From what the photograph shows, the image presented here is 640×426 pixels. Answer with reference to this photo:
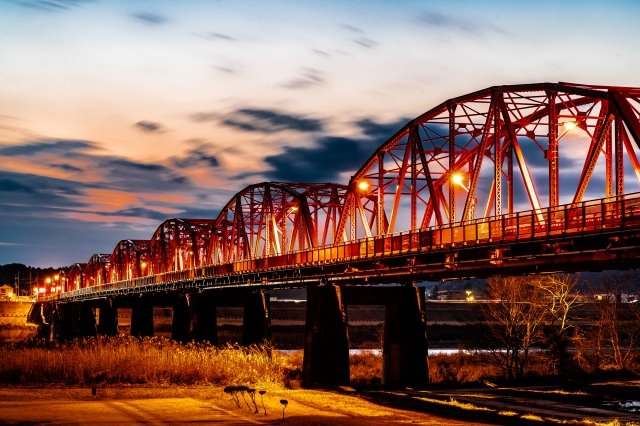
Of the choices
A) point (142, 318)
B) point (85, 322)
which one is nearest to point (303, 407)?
point (142, 318)

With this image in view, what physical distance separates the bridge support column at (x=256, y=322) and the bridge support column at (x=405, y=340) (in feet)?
64.3

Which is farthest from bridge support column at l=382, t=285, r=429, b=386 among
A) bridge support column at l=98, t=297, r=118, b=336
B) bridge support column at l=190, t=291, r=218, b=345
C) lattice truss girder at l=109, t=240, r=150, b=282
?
lattice truss girder at l=109, t=240, r=150, b=282

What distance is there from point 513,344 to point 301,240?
24380 millimetres

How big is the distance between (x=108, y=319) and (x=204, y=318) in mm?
48779

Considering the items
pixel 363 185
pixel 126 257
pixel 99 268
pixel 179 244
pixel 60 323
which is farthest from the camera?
pixel 99 268

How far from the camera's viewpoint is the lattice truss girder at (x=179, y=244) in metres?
121

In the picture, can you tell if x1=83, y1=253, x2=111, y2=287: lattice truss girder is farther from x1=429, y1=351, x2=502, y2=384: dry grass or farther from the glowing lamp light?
the glowing lamp light

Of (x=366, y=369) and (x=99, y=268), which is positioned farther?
(x=99, y=268)

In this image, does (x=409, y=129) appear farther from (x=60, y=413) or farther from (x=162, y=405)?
(x=60, y=413)

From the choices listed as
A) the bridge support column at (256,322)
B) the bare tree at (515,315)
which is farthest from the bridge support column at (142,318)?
the bare tree at (515,315)

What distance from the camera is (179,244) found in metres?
124

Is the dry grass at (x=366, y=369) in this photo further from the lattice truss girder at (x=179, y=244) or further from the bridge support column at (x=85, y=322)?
the bridge support column at (x=85, y=322)

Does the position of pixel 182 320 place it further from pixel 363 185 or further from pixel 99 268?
pixel 99 268

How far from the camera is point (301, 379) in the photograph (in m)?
52.5
